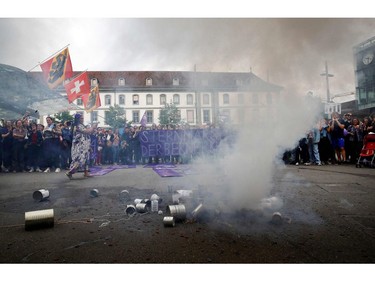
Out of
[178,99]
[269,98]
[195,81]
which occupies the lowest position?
[269,98]

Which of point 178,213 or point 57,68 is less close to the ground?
point 57,68

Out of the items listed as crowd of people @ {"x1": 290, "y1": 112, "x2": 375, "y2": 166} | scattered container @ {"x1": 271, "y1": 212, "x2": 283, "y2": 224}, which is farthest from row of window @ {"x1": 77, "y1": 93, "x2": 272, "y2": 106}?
crowd of people @ {"x1": 290, "y1": 112, "x2": 375, "y2": 166}

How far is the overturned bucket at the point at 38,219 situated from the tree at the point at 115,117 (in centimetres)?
717

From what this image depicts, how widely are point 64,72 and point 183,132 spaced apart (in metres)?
4.68

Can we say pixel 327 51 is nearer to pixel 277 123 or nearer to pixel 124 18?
pixel 277 123

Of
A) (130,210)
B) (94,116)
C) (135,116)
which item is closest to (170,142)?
(135,116)

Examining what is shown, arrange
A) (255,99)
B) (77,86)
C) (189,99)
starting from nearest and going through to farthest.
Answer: (255,99)
(189,99)
(77,86)

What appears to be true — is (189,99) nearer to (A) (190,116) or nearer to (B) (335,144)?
(A) (190,116)

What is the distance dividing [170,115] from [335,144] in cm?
656

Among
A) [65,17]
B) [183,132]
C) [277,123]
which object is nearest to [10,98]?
[65,17]

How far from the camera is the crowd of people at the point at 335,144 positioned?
9672 mm

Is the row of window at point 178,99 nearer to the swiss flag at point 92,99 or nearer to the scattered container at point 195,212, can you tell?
the swiss flag at point 92,99

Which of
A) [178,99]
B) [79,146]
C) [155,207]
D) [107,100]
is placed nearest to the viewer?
[155,207]

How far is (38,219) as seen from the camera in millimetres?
3469
